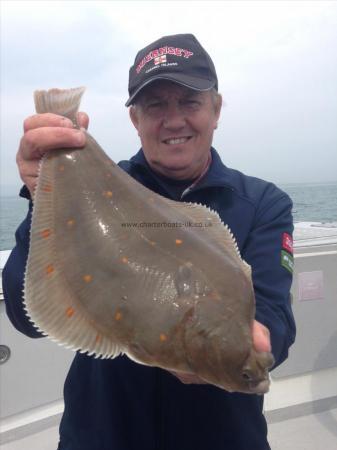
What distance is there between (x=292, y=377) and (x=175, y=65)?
479 cm

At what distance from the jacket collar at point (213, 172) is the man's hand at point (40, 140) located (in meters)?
0.84

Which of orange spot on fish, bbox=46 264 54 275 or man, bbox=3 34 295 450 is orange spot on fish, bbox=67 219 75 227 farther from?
Answer: man, bbox=3 34 295 450

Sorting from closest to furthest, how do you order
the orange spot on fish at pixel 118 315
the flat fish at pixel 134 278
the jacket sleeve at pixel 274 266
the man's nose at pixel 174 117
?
the flat fish at pixel 134 278
the orange spot on fish at pixel 118 315
the jacket sleeve at pixel 274 266
the man's nose at pixel 174 117

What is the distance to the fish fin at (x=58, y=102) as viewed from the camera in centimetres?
230

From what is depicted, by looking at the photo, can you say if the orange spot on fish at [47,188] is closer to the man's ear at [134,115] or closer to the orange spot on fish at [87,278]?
the orange spot on fish at [87,278]

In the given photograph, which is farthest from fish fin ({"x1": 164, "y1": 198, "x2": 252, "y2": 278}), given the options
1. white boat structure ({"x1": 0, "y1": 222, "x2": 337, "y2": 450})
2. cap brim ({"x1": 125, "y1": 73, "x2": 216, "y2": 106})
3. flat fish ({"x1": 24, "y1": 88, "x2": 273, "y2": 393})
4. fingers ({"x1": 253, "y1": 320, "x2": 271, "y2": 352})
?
white boat structure ({"x1": 0, "y1": 222, "x2": 337, "y2": 450})

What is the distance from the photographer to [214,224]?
2.02 metres

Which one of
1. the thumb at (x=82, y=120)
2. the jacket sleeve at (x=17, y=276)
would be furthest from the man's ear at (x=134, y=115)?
the jacket sleeve at (x=17, y=276)

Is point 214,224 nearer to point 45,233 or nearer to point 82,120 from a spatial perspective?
point 45,233

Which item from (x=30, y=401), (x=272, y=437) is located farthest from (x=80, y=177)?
(x=272, y=437)

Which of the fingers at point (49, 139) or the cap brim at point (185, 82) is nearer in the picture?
the fingers at point (49, 139)

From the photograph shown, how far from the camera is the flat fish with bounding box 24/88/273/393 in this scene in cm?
160

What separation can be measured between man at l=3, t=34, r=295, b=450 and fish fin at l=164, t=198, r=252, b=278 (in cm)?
53

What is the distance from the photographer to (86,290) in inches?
71.6
